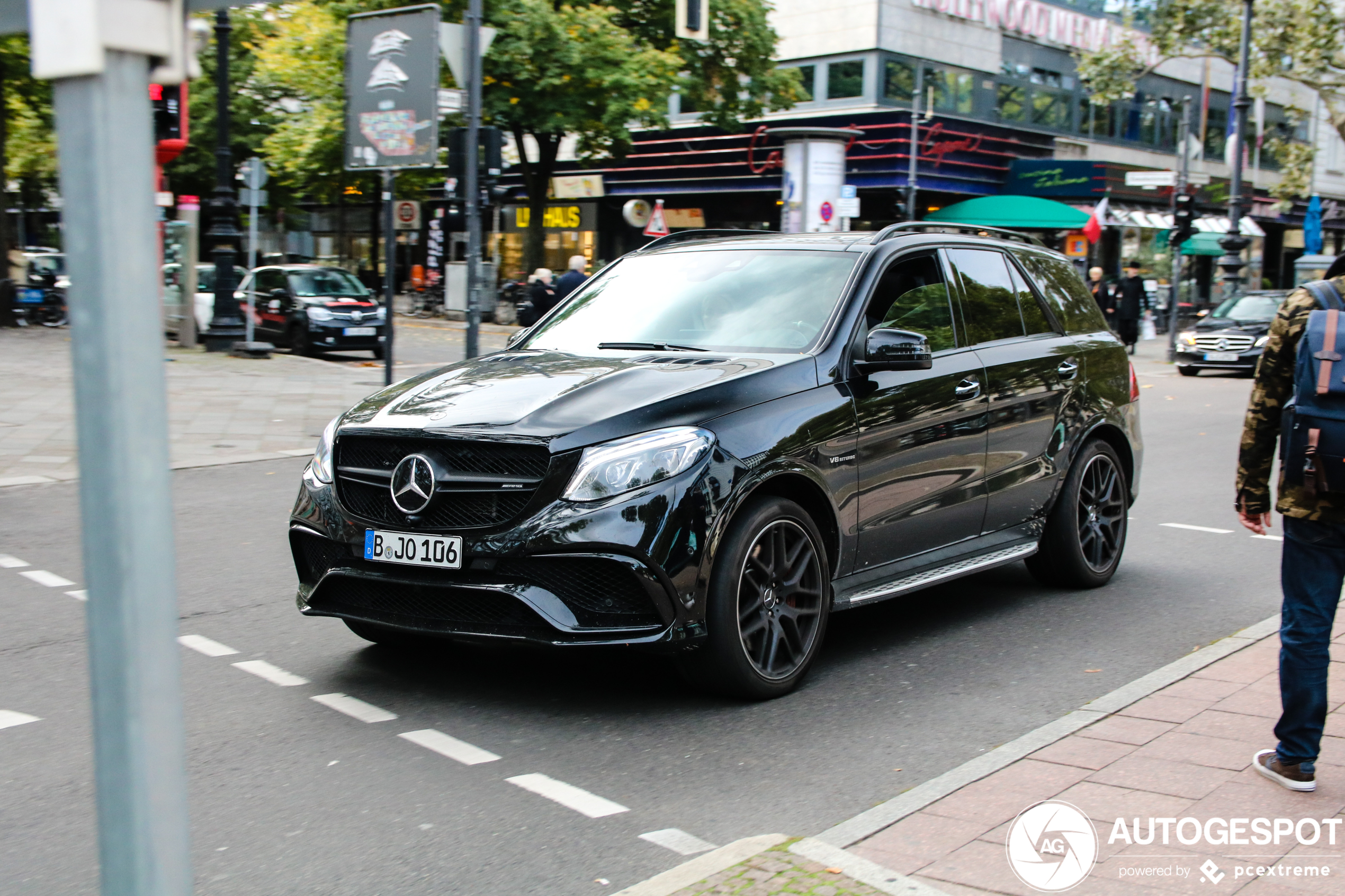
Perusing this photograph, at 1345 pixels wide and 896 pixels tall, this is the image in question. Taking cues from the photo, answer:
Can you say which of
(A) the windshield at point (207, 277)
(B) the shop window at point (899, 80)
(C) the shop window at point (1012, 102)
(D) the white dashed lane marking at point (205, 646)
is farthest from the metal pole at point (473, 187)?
(C) the shop window at point (1012, 102)

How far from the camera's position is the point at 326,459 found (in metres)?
5.18

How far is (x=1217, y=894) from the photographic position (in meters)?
3.28

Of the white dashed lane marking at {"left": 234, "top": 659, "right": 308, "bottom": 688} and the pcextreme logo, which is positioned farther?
the white dashed lane marking at {"left": 234, "top": 659, "right": 308, "bottom": 688}

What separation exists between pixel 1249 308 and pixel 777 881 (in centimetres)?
2509

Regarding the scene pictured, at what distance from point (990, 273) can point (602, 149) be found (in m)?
28.4

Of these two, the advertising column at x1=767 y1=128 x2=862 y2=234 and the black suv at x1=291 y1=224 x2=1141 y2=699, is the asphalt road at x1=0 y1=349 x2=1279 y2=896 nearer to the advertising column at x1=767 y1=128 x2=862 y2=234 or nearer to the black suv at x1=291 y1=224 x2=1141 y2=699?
the black suv at x1=291 y1=224 x2=1141 y2=699

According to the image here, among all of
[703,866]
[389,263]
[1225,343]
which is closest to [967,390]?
[703,866]

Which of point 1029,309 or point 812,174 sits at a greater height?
point 812,174

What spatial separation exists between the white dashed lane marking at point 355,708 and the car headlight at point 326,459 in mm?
806

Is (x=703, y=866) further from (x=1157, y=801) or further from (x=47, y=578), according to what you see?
(x=47, y=578)

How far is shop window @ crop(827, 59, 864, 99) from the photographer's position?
37.4 m

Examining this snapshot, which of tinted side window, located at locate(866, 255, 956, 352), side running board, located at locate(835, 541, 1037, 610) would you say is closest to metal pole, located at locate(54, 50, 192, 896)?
side running board, located at locate(835, 541, 1037, 610)

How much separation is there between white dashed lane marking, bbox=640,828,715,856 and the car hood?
139 cm

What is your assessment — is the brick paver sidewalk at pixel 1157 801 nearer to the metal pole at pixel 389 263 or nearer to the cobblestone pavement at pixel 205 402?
the cobblestone pavement at pixel 205 402
